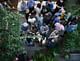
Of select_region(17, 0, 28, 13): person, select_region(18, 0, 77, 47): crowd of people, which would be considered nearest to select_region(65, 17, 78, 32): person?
select_region(18, 0, 77, 47): crowd of people

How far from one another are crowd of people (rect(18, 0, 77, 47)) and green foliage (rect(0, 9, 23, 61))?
12.8 inches

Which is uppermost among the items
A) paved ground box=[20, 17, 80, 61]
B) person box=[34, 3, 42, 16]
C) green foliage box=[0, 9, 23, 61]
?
person box=[34, 3, 42, 16]

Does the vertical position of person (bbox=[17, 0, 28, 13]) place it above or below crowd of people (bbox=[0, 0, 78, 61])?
above

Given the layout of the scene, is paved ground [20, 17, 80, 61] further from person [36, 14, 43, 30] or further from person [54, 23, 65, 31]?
person [54, 23, 65, 31]

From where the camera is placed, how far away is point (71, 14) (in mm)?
7309

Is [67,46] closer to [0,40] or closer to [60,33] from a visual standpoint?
[60,33]

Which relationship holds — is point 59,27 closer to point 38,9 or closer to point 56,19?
point 56,19

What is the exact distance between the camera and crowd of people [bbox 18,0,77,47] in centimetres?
699

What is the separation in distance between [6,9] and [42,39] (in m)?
0.85

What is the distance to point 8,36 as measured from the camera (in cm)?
655

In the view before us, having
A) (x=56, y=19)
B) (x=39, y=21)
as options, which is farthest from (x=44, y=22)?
(x=56, y=19)

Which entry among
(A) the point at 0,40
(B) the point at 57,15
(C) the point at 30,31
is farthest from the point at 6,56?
(B) the point at 57,15

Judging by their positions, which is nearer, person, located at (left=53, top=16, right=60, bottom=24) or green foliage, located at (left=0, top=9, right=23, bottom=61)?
green foliage, located at (left=0, top=9, right=23, bottom=61)

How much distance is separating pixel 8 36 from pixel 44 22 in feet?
2.92
